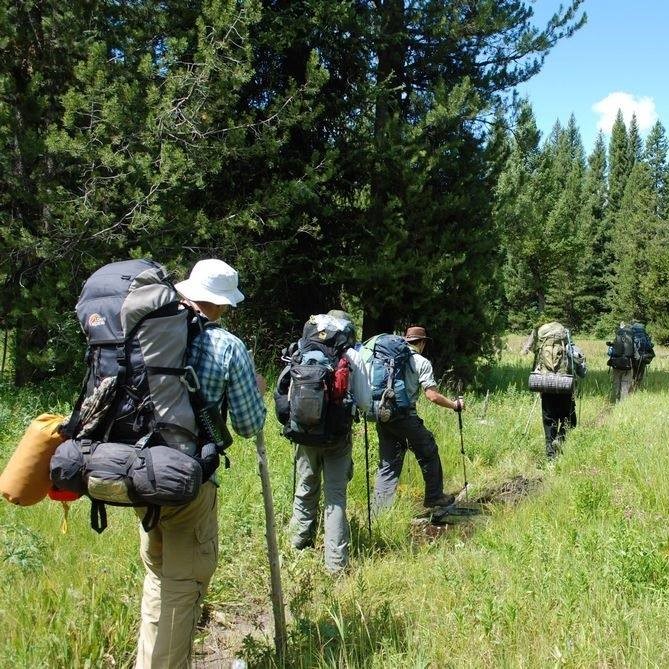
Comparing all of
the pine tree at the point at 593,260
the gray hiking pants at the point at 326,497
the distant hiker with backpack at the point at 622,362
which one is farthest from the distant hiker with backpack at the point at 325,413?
the pine tree at the point at 593,260

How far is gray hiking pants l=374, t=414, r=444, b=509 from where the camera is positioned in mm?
6055

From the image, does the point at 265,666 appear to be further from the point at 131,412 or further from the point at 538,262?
the point at 538,262

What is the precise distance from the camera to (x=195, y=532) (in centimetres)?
289

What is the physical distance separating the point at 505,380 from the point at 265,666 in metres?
11.3

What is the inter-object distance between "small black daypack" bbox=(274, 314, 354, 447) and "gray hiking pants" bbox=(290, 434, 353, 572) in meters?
0.23

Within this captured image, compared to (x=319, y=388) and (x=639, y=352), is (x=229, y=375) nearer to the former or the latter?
(x=319, y=388)

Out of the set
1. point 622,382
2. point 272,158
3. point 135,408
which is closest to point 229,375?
point 135,408

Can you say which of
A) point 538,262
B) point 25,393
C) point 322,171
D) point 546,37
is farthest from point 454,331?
point 538,262

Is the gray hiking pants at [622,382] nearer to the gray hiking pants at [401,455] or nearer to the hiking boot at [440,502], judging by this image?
the hiking boot at [440,502]

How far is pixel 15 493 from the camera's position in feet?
8.89

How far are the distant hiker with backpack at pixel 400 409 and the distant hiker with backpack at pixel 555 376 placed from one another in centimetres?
220

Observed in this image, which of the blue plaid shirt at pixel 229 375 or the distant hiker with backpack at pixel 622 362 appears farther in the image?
the distant hiker with backpack at pixel 622 362

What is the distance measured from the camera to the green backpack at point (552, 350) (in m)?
8.08

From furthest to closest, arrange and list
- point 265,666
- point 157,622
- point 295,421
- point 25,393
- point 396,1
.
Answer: point 396,1 → point 25,393 → point 295,421 → point 265,666 → point 157,622
